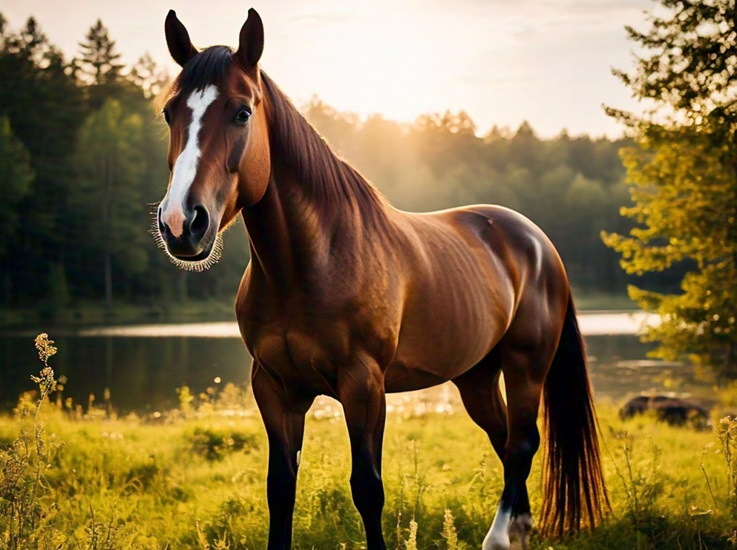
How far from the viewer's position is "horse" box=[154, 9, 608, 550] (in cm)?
263

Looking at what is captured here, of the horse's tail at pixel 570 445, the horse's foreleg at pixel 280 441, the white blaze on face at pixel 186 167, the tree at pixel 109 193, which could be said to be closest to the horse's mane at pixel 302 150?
the white blaze on face at pixel 186 167

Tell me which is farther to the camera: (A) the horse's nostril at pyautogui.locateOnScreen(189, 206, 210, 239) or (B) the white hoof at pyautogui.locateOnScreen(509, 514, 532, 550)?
(B) the white hoof at pyautogui.locateOnScreen(509, 514, 532, 550)

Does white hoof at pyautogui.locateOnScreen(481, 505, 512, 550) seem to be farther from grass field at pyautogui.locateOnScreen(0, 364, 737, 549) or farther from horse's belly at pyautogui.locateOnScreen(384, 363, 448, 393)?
horse's belly at pyautogui.locateOnScreen(384, 363, 448, 393)

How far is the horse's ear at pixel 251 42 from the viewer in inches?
108

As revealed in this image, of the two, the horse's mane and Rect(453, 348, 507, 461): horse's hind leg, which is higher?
the horse's mane

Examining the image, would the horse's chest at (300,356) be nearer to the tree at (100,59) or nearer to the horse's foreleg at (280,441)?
the horse's foreleg at (280,441)

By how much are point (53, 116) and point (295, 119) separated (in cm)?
4144

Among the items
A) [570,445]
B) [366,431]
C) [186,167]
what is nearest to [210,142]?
[186,167]

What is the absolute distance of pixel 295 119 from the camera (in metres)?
3.03

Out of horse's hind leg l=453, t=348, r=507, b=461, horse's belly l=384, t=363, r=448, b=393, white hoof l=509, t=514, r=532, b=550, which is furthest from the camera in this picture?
horse's hind leg l=453, t=348, r=507, b=461

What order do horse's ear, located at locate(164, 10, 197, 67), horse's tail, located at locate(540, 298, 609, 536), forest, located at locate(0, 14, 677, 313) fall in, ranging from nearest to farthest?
horse's ear, located at locate(164, 10, 197, 67)
horse's tail, located at locate(540, 298, 609, 536)
forest, located at locate(0, 14, 677, 313)

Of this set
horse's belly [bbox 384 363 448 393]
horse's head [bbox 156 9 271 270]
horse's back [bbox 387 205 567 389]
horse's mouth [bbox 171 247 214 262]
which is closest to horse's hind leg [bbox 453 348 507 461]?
horse's back [bbox 387 205 567 389]

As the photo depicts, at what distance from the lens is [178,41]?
2.87 meters

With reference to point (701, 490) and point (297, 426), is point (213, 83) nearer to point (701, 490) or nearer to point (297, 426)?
point (297, 426)
